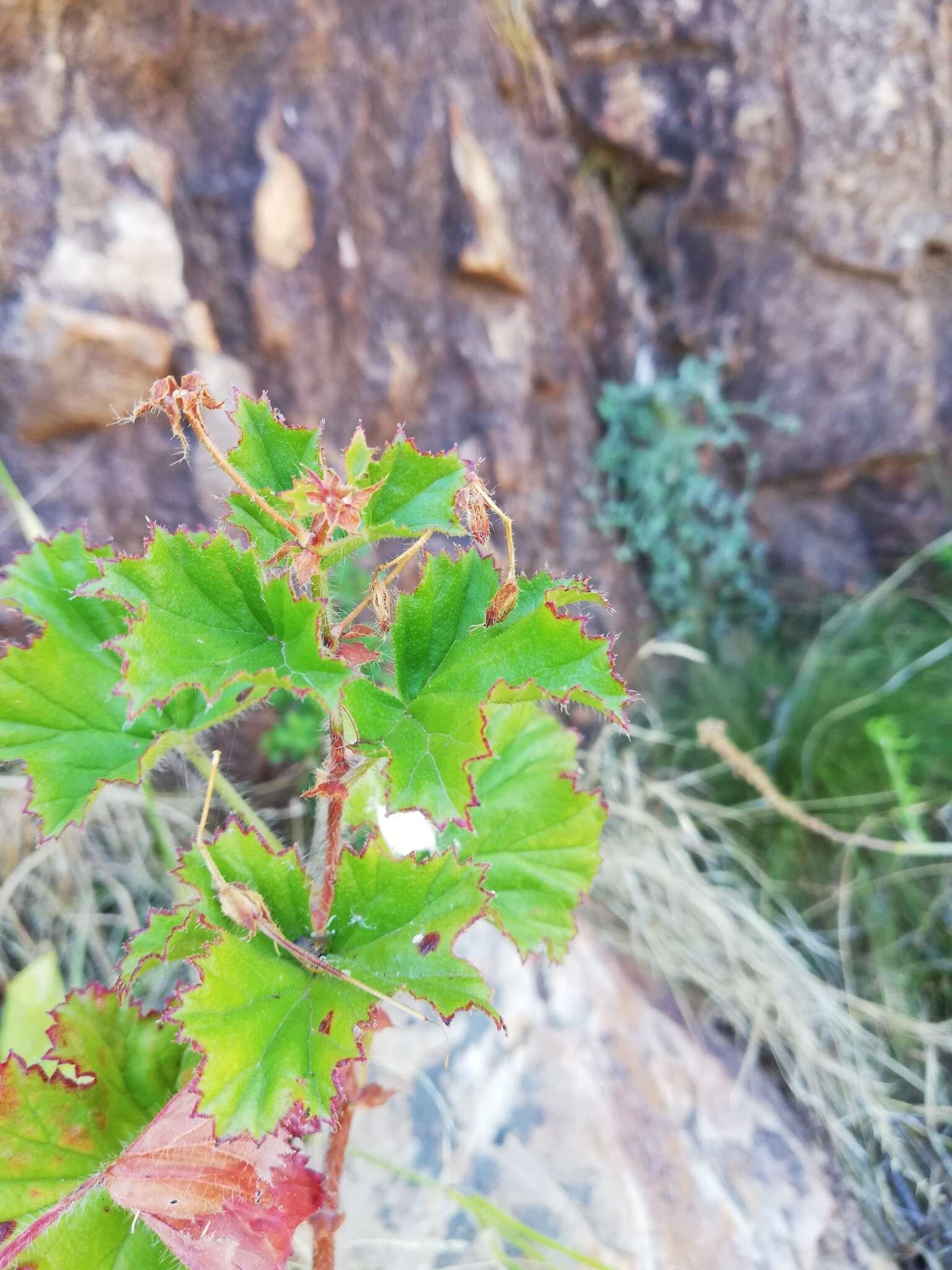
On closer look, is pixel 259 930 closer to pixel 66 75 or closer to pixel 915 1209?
pixel 915 1209

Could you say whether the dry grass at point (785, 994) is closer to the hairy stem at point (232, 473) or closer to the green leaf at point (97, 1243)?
the green leaf at point (97, 1243)

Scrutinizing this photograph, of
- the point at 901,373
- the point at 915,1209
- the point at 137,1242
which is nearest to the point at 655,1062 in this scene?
the point at 915,1209

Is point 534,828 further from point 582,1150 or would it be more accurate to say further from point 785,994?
point 785,994

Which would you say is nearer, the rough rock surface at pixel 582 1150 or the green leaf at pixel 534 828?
the green leaf at pixel 534 828

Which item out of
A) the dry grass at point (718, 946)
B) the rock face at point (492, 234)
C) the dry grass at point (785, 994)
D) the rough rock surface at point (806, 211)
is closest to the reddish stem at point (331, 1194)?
the dry grass at point (718, 946)

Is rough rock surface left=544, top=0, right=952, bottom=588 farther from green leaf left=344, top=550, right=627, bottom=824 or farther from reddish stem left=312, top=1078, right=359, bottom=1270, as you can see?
reddish stem left=312, top=1078, right=359, bottom=1270

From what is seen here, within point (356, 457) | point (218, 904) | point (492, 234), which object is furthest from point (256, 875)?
point (492, 234)
